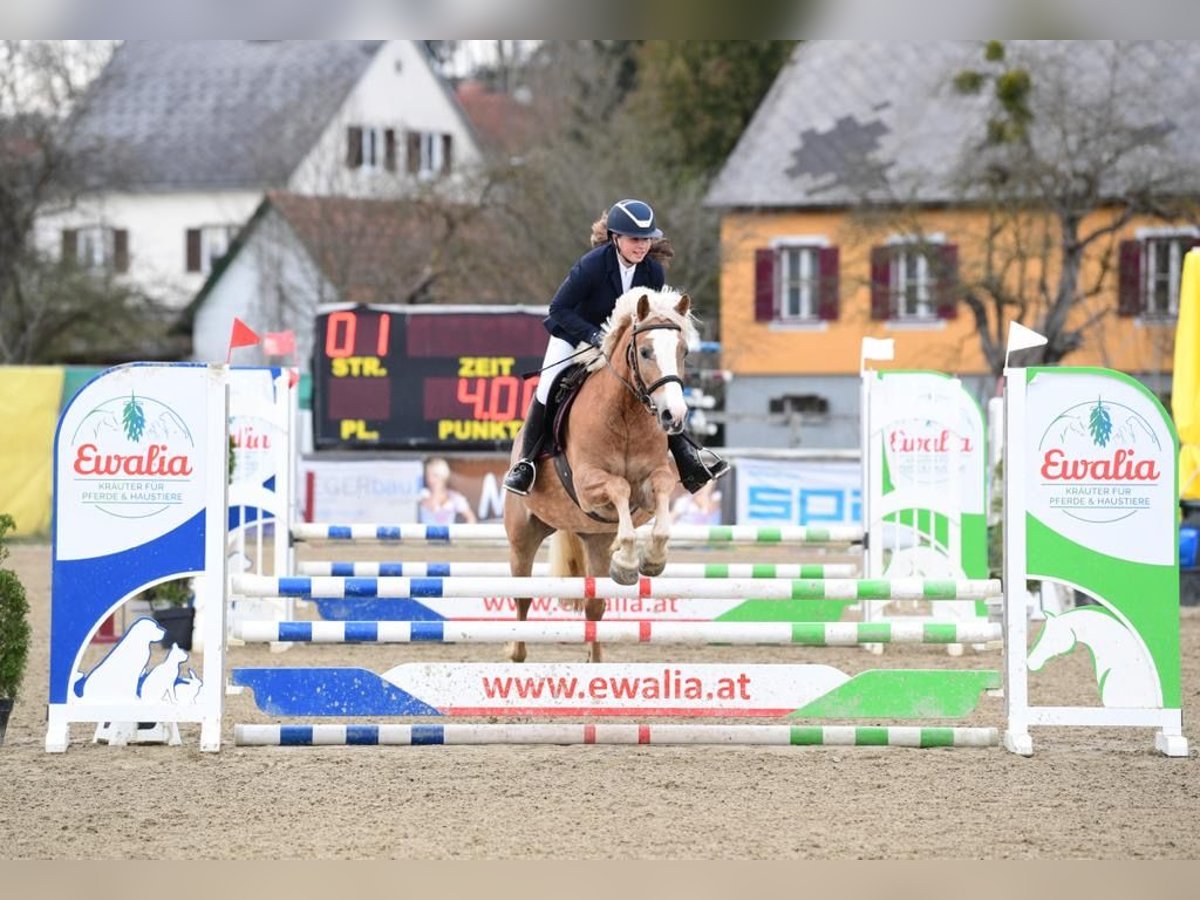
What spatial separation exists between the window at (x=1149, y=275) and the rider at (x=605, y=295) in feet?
72.2

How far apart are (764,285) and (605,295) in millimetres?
23340

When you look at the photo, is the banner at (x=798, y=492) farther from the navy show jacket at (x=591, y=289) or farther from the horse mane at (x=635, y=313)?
the horse mane at (x=635, y=313)

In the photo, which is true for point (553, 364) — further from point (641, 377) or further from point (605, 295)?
point (641, 377)

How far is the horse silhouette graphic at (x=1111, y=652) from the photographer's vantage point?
22.3ft

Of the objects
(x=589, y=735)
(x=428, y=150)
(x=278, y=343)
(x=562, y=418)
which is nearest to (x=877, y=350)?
(x=562, y=418)

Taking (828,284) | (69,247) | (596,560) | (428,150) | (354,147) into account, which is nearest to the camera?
(596,560)

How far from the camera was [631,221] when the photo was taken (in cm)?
712

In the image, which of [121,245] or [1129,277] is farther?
[121,245]

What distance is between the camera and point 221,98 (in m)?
43.8

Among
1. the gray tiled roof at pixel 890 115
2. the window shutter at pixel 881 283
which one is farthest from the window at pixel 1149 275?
the window shutter at pixel 881 283

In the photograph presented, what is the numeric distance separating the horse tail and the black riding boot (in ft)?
2.47

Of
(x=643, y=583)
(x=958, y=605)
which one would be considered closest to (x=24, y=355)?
(x=958, y=605)

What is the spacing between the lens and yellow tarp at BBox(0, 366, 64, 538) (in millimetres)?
20094

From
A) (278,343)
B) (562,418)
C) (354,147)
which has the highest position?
(354,147)
